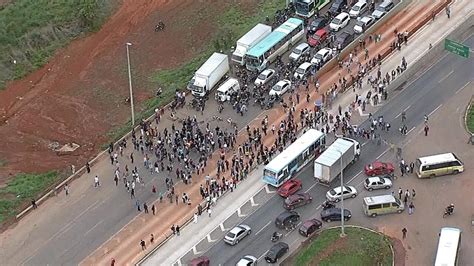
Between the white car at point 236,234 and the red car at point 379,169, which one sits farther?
the red car at point 379,169

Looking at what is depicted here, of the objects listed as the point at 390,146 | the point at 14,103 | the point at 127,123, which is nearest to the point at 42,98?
the point at 14,103

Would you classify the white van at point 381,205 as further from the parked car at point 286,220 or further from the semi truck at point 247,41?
the semi truck at point 247,41

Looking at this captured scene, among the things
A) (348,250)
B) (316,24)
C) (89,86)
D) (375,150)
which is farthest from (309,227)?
(89,86)

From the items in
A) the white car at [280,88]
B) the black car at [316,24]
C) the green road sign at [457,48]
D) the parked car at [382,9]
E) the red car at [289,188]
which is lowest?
the red car at [289,188]

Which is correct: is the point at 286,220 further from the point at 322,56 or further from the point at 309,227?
the point at 322,56

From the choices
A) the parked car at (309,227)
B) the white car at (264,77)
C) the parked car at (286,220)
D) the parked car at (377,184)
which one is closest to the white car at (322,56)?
the white car at (264,77)

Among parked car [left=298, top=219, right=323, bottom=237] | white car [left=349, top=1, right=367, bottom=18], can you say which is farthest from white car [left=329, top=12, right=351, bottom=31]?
parked car [left=298, top=219, right=323, bottom=237]
